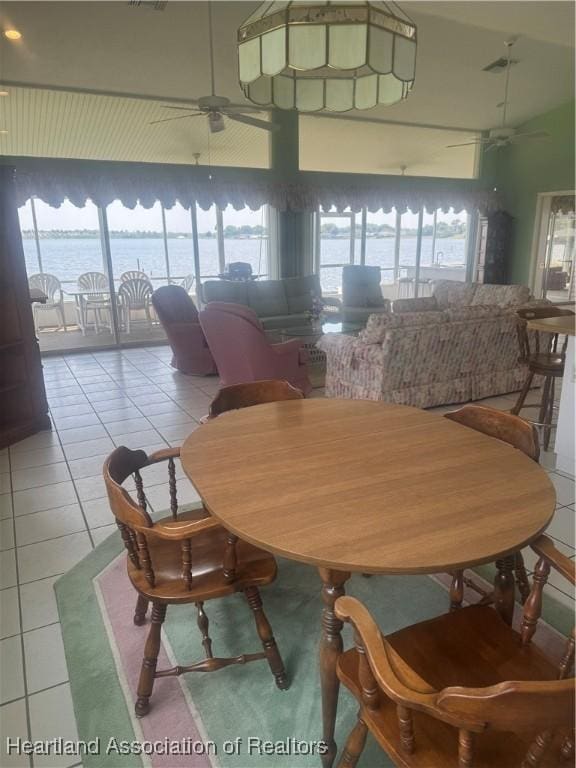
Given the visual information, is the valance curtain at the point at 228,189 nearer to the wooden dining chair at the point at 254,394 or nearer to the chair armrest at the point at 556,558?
the wooden dining chair at the point at 254,394

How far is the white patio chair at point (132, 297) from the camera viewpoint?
7.27 meters

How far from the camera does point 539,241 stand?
346 inches

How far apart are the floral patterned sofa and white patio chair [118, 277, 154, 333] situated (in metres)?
3.86

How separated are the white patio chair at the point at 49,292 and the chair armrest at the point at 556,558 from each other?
7.27 metres

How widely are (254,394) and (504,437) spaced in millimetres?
1149

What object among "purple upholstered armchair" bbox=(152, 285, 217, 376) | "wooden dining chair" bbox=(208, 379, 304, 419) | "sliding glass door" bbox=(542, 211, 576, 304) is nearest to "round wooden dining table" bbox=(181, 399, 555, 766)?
"wooden dining chair" bbox=(208, 379, 304, 419)

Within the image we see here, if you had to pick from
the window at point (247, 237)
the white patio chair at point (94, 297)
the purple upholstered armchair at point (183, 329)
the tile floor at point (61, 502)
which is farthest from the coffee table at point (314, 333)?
the white patio chair at point (94, 297)

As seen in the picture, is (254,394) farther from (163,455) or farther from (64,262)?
(64,262)

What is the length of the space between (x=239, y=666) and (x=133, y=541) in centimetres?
64

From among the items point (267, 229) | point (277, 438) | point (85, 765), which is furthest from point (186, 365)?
point (85, 765)

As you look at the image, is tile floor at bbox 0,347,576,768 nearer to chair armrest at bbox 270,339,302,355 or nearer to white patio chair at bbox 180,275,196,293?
chair armrest at bbox 270,339,302,355

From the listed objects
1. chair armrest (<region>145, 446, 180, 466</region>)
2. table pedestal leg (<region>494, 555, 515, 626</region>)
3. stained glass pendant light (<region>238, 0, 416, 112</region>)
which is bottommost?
table pedestal leg (<region>494, 555, 515, 626</region>)

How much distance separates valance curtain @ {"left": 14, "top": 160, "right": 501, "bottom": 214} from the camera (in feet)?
20.6

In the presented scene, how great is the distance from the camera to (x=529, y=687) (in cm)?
78
